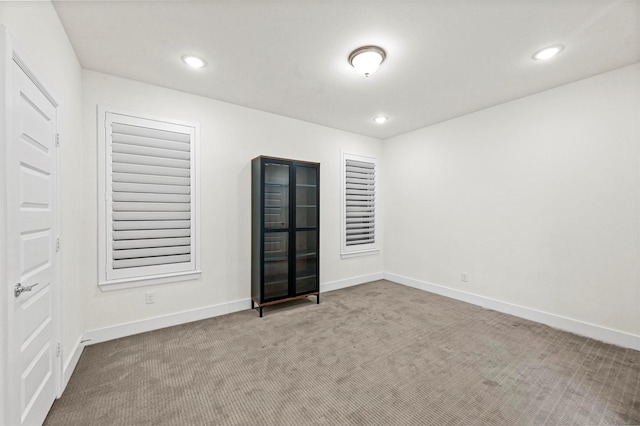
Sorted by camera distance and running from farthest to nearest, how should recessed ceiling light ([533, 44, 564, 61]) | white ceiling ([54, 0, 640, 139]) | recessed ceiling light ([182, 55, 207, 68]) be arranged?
recessed ceiling light ([182, 55, 207, 68])
recessed ceiling light ([533, 44, 564, 61])
white ceiling ([54, 0, 640, 139])

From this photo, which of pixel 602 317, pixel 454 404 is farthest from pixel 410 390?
pixel 602 317

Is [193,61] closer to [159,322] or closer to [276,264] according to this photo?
[276,264]

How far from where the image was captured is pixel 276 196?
135 inches

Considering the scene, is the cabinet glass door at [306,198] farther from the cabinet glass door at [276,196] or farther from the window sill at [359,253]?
the window sill at [359,253]

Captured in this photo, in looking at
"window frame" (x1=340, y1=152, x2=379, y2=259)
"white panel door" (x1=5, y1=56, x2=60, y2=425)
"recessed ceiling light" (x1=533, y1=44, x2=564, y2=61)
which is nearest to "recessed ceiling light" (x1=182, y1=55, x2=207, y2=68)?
"white panel door" (x1=5, y1=56, x2=60, y2=425)

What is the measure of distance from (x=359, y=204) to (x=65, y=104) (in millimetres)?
3913

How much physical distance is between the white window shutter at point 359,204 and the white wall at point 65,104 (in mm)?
3382

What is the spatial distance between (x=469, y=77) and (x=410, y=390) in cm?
299

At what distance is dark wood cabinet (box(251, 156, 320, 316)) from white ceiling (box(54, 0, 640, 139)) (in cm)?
98

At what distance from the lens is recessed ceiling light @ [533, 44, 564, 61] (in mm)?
2223

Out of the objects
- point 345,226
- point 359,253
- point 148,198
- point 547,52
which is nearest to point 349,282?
point 359,253

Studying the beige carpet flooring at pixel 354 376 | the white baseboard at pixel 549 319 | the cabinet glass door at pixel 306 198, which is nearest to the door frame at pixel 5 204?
the beige carpet flooring at pixel 354 376

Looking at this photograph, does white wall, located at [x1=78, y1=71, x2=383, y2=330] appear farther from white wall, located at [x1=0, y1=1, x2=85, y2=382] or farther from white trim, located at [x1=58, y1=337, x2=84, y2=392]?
white trim, located at [x1=58, y1=337, x2=84, y2=392]

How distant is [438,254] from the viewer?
13.7 ft
